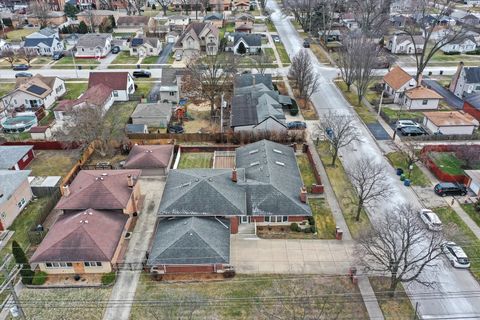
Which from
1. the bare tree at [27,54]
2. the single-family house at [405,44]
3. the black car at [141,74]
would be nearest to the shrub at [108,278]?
the black car at [141,74]

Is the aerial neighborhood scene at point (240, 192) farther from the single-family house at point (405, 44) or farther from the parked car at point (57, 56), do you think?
the single-family house at point (405, 44)

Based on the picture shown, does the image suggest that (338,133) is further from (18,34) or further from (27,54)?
(18,34)

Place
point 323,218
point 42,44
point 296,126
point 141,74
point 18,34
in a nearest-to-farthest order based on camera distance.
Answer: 1. point 323,218
2. point 296,126
3. point 141,74
4. point 42,44
5. point 18,34

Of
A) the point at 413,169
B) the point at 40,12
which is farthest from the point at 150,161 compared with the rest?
the point at 40,12

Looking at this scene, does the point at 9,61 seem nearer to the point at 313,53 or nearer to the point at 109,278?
the point at 313,53

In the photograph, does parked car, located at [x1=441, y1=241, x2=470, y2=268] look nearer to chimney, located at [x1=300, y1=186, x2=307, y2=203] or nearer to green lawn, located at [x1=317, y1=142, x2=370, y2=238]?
green lawn, located at [x1=317, y1=142, x2=370, y2=238]
